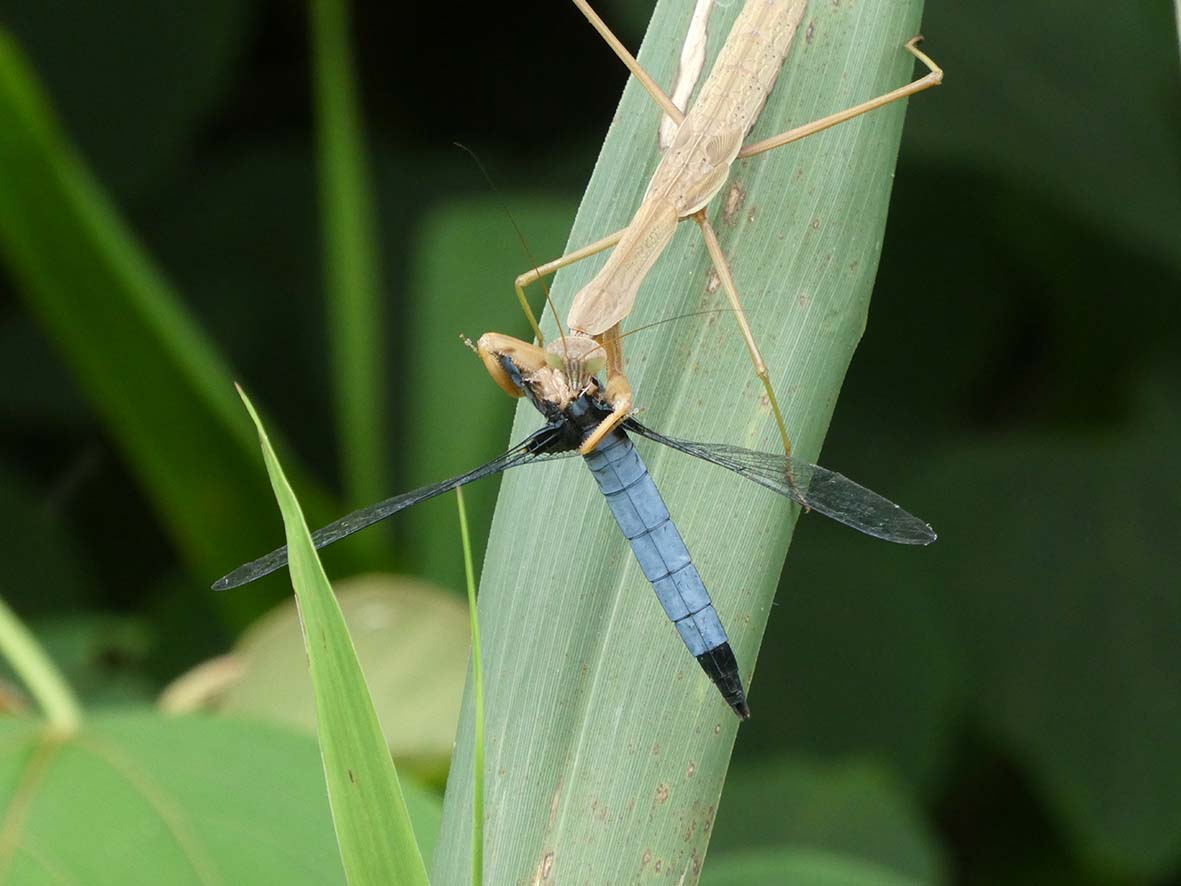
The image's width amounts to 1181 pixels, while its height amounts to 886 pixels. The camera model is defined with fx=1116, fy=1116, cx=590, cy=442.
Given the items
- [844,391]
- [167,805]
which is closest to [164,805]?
[167,805]

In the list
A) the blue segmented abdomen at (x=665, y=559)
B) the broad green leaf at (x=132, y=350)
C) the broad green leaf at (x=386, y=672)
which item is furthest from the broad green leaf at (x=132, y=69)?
the blue segmented abdomen at (x=665, y=559)

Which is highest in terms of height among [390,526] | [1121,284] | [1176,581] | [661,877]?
[390,526]

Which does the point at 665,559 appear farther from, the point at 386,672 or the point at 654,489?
the point at 386,672

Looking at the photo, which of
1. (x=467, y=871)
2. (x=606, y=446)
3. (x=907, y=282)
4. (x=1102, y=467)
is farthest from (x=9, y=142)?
(x=1102, y=467)

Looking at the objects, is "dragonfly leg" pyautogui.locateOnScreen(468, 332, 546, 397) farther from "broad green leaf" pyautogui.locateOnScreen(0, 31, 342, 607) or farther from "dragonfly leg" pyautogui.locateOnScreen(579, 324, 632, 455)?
"broad green leaf" pyautogui.locateOnScreen(0, 31, 342, 607)

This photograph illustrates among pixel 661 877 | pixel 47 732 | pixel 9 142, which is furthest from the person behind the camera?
pixel 9 142

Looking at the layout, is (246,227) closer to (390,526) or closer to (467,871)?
(390,526)
